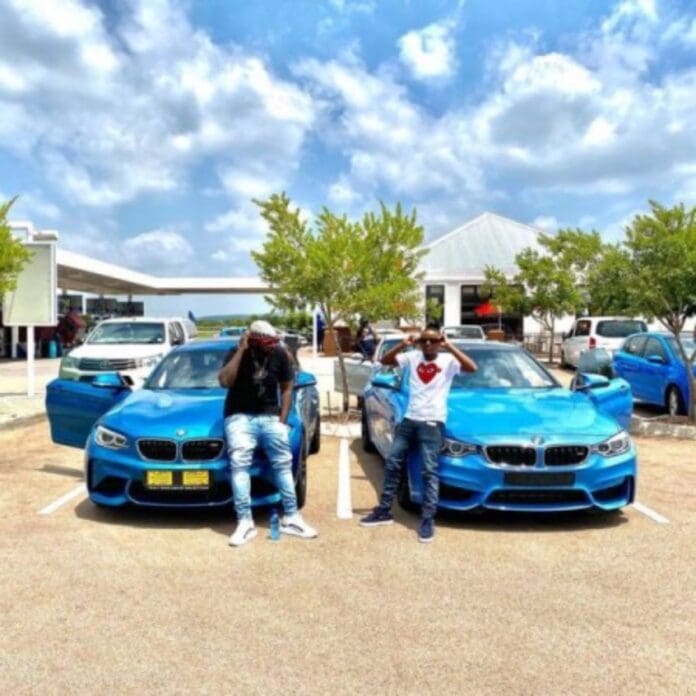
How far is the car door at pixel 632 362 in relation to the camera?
13.8 meters

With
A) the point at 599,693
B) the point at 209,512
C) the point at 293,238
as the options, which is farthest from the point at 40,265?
the point at 599,693

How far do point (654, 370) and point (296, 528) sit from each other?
9.26 m

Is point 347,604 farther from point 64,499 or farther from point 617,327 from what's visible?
point 617,327

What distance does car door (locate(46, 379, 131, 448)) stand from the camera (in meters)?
7.26

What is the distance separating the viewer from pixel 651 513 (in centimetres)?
650

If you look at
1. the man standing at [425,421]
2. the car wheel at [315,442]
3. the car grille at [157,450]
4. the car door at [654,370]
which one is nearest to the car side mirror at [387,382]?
the man standing at [425,421]

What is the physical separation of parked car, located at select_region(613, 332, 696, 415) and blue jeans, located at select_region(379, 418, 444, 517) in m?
7.47

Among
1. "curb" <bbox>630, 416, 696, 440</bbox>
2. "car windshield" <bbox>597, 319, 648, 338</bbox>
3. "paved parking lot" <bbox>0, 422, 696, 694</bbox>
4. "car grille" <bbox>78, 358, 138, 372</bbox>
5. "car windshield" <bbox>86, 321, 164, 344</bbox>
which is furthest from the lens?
"car windshield" <bbox>597, 319, 648, 338</bbox>

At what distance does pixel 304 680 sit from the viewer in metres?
3.46

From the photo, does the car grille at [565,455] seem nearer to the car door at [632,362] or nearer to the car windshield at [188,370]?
the car windshield at [188,370]

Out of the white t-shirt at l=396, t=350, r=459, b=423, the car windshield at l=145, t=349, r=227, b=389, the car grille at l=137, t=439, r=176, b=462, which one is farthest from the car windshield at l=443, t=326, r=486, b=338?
the car grille at l=137, t=439, r=176, b=462

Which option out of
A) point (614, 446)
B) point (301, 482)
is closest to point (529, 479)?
point (614, 446)

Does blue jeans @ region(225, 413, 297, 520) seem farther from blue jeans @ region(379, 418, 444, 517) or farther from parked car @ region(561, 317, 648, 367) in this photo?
parked car @ region(561, 317, 648, 367)

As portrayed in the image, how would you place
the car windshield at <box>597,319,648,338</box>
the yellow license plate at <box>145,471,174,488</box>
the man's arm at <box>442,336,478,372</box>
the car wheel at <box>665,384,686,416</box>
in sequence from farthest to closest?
the car windshield at <box>597,319,648,338</box>, the car wheel at <box>665,384,686,416</box>, the man's arm at <box>442,336,478,372</box>, the yellow license plate at <box>145,471,174,488</box>
